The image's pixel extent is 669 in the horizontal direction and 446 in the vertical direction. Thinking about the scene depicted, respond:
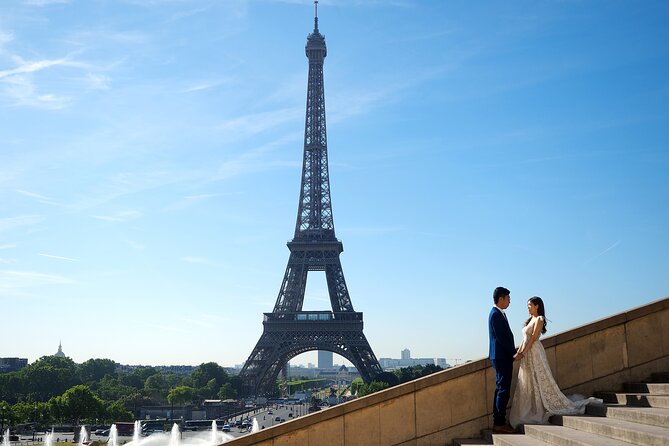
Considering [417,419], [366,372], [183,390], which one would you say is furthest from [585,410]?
[183,390]

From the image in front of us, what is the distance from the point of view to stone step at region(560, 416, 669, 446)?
274 inches

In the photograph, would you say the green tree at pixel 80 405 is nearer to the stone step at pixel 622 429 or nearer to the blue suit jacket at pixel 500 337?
the blue suit jacket at pixel 500 337

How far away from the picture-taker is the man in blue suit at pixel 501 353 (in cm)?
957

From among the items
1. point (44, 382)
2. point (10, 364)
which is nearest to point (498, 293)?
point (44, 382)

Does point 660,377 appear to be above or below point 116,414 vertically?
above

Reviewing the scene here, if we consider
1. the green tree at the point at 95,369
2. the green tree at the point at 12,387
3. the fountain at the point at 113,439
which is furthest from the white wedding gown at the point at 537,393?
the green tree at the point at 95,369

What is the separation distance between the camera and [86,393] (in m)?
79.3

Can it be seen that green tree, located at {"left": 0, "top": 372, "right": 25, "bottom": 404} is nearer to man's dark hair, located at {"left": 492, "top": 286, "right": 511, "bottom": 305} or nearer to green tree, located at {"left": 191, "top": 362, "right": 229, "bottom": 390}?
green tree, located at {"left": 191, "top": 362, "right": 229, "bottom": 390}

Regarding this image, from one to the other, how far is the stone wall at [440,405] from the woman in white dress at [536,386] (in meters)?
0.95

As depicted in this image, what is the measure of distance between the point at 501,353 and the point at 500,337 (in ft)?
0.74

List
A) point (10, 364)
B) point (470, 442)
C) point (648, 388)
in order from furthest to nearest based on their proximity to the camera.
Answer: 1. point (10, 364)
2. point (648, 388)
3. point (470, 442)

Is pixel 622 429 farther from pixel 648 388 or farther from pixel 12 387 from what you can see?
pixel 12 387

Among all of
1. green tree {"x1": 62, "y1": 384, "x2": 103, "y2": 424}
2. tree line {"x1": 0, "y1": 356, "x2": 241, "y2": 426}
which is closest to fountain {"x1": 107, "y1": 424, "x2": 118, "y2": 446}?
green tree {"x1": 62, "y1": 384, "x2": 103, "y2": 424}

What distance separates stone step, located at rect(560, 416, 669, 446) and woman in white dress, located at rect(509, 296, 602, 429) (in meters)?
0.40
